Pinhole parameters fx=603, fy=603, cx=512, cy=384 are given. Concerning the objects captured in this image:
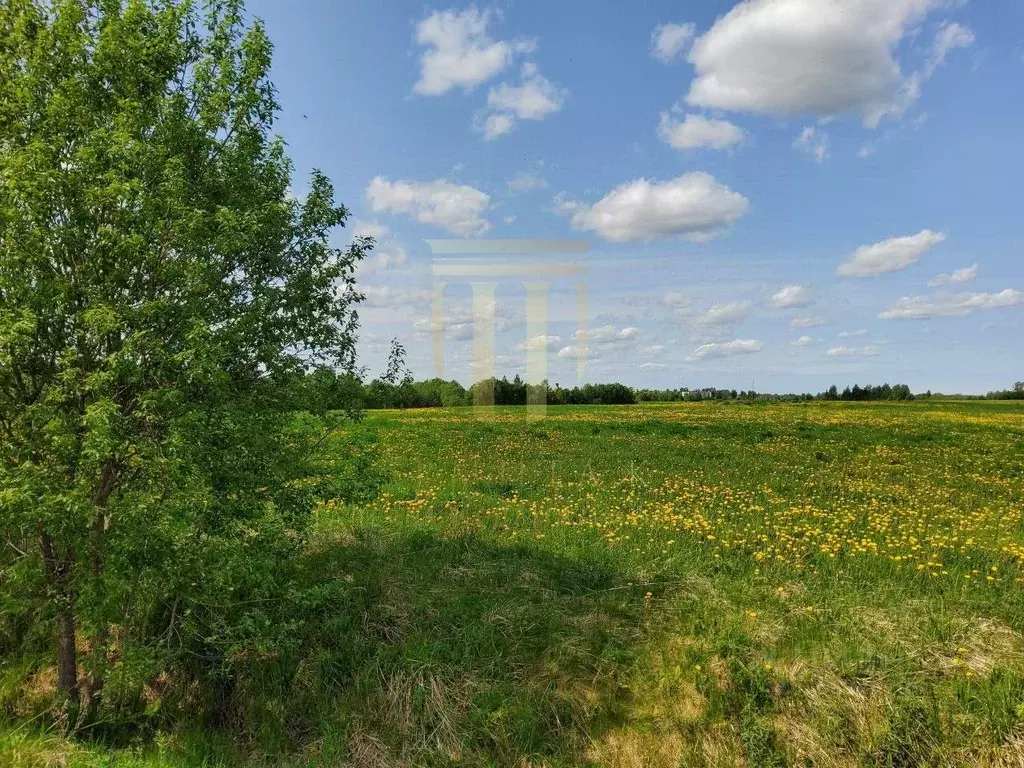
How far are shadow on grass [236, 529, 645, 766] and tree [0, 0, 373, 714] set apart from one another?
1232mm

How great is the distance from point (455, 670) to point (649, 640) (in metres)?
2.20

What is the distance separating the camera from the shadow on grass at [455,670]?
616 cm

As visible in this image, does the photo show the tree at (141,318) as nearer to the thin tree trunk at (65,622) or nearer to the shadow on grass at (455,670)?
the thin tree trunk at (65,622)

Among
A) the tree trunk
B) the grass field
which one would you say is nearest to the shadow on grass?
the grass field

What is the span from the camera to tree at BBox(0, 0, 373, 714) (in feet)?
19.5

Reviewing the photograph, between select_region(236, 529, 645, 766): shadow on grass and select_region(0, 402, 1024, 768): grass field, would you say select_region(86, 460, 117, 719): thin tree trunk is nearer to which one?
select_region(0, 402, 1024, 768): grass field

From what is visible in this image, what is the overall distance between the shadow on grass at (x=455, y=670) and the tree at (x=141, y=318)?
1232mm

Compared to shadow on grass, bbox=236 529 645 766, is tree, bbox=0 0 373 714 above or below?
above

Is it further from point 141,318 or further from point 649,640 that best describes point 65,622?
point 649,640

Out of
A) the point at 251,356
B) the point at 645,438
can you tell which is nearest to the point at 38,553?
the point at 251,356

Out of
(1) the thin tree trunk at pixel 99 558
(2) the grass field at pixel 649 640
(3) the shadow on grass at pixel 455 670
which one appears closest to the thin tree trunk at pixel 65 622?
(1) the thin tree trunk at pixel 99 558

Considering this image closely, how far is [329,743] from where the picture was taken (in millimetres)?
6262

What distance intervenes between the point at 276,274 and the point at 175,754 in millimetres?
5270

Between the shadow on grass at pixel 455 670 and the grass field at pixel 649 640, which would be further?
the shadow on grass at pixel 455 670
